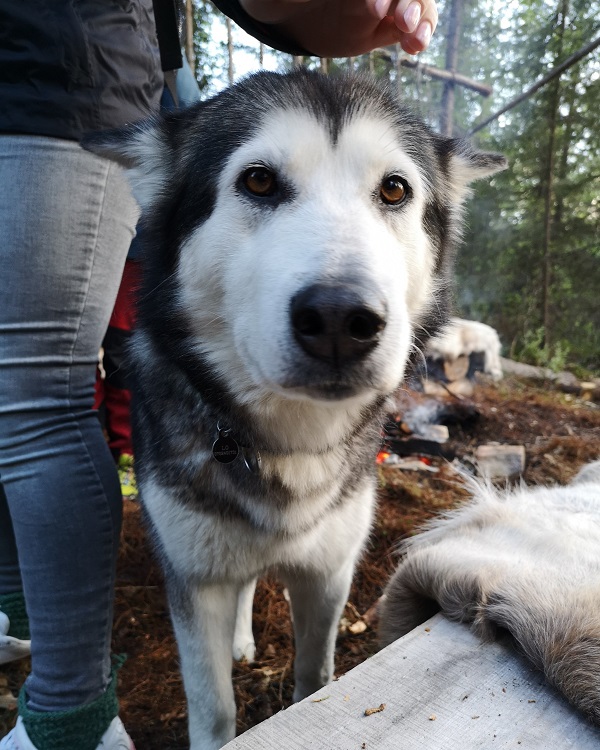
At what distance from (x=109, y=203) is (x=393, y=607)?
1.34 m

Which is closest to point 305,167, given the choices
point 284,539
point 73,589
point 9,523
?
point 284,539

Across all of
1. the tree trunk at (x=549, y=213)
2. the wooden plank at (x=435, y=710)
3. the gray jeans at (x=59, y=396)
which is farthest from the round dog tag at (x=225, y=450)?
the tree trunk at (x=549, y=213)

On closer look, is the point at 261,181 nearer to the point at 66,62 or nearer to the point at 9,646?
the point at 66,62

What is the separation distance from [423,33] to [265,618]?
2.13 metres

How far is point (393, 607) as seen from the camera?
5.47 ft

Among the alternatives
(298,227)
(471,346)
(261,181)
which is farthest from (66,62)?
(471,346)

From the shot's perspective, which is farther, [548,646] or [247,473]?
[247,473]

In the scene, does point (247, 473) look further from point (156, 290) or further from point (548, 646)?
point (548, 646)

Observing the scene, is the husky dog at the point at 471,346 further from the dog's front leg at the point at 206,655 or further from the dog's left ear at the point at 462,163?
the dog's front leg at the point at 206,655

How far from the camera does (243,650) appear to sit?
212 cm

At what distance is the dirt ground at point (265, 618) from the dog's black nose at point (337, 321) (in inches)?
55.2

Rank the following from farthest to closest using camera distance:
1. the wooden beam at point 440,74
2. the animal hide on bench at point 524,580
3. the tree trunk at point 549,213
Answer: the tree trunk at point 549,213, the wooden beam at point 440,74, the animal hide on bench at point 524,580

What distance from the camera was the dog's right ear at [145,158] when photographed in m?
1.40

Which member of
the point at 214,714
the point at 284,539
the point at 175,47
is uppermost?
the point at 175,47
